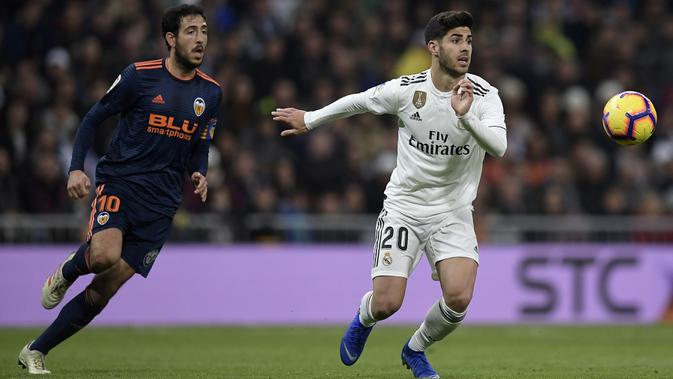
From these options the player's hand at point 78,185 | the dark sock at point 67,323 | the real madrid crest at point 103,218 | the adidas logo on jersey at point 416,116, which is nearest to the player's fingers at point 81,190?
the player's hand at point 78,185

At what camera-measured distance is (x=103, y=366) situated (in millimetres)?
9836

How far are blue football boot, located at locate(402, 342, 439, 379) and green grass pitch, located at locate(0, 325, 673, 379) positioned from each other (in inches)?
6.3

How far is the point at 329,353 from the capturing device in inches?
468

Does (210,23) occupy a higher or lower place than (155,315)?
higher

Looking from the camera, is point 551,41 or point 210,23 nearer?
point 210,23

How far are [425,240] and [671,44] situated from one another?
13473 mm

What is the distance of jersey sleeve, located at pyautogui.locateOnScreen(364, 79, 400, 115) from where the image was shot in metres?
8.82

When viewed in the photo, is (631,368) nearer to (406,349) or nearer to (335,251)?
(406,349)

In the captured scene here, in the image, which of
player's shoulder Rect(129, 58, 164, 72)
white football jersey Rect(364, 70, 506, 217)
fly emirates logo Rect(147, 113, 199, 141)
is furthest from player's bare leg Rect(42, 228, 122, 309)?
white football jersey Rect(364, 70, 506, 217)

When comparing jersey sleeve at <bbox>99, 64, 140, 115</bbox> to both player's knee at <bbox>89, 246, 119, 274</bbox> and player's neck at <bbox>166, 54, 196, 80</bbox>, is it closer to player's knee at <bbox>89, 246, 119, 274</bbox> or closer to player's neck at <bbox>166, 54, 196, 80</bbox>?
player's neck at <bbox>166, 54, 196, 80</bbox>

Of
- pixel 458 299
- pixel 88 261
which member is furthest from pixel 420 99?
pixel 88 261

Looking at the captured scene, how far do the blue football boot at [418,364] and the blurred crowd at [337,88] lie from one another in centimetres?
779

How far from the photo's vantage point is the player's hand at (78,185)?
8555mm

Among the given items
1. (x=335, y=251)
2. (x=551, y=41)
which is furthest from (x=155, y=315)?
(x=551, y=41)
